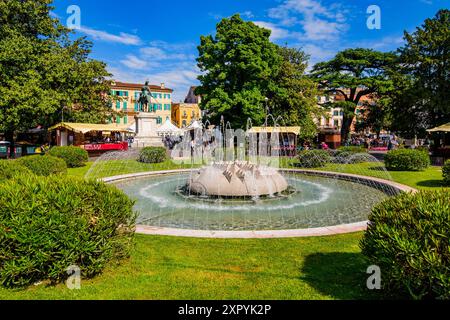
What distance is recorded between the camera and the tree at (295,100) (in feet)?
134

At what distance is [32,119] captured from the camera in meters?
31.3

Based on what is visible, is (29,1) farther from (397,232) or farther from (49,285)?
(397,232)

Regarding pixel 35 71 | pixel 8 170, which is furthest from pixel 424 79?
pixel 35 71

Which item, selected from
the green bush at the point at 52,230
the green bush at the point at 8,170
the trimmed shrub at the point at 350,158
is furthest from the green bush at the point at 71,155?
the trimmed shrub at the point at 350,158

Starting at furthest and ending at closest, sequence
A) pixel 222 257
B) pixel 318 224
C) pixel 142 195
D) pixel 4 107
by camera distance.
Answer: pixel 4 107 → pixel 142 195 → pixel 318 224 → pixel 222 257

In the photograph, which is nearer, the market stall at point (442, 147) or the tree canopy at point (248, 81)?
the market stall at point (442, 147)

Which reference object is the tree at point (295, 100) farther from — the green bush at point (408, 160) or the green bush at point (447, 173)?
the green bush at point (447, 173)

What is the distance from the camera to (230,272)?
5980 millimetres

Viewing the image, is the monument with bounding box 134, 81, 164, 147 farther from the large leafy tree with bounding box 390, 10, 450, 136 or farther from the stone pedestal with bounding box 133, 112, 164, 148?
the large leafy tree with bounding box 390, 10, 450, 136

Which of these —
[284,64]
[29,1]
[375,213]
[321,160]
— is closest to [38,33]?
[29,1]

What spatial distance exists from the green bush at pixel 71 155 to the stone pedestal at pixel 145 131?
19.2 metres

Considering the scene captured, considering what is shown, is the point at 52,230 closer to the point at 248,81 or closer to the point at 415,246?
the point at 415,246

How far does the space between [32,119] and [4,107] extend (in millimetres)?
3244

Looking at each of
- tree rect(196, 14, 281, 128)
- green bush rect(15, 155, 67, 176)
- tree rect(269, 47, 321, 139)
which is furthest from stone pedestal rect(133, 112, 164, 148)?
green bush rect(15, 155, 67, 176)
